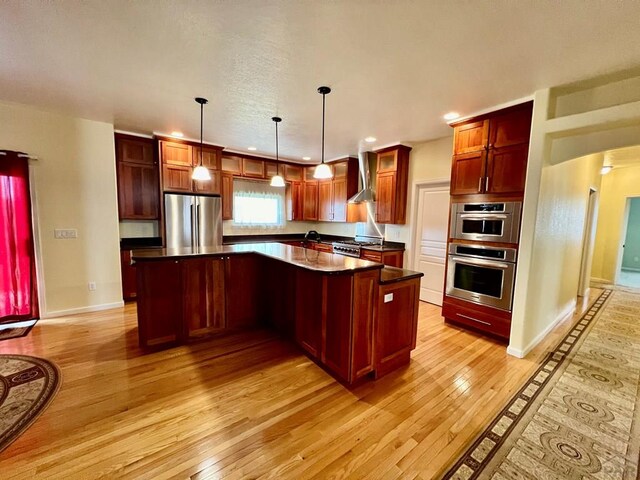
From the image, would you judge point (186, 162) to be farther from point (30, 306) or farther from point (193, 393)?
point (193, 393)

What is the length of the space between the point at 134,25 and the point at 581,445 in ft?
13.4

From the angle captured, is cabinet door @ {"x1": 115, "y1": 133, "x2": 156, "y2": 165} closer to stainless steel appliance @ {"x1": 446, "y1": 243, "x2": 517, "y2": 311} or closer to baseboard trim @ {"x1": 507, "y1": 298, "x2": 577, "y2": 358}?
stainless steel appliance @ {"x1": 446, "y1": 243, "x2": 517, "y2": 311}

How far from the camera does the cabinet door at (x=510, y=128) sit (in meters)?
2.82

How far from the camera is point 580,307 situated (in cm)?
457

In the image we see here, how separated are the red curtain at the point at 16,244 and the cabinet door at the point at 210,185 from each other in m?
2.02

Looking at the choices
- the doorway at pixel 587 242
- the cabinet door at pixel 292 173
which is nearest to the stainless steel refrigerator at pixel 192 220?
the cabinet door at pixel 292 173

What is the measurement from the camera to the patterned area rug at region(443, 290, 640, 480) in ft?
5.17

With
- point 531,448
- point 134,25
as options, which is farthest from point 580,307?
point 134,25

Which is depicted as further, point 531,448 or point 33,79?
point 33,79

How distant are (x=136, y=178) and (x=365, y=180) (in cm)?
399

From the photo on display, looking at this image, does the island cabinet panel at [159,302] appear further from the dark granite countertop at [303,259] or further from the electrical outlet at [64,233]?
the electrical outlet at [64,233]

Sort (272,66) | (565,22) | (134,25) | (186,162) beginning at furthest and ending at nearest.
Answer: (186,162), (272,66), (134,25), (565,22)

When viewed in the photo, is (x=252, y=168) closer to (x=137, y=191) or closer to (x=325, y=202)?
(x=325, y=202)

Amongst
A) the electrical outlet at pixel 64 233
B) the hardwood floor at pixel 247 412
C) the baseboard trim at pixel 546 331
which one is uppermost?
the electrical outlet at pixel 64 233
